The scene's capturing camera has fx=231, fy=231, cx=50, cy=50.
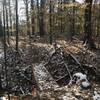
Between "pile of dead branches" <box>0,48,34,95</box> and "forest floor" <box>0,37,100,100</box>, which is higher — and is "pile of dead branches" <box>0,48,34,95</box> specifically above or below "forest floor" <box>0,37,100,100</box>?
below

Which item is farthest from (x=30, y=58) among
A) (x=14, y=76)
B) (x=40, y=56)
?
(x=14, y=76)

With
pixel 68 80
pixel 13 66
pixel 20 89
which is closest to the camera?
pixel 68 80

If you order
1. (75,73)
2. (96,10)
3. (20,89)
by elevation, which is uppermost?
(96,10)

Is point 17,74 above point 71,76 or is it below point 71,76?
below

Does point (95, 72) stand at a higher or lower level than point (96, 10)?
lower

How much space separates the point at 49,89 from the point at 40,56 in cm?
870

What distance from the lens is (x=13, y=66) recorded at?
21.8 meters

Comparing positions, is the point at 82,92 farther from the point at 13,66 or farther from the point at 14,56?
the point at 14,56

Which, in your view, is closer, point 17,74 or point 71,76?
point 71,76

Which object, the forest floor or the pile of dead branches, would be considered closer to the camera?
the forest floor

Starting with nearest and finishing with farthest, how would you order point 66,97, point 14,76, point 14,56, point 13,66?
point 66,97 → point 14,76 → point 13,66 → point 14,56

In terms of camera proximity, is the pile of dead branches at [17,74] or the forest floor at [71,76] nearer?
the forest floor at [71,76]

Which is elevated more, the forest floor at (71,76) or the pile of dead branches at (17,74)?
the forest floor at (71,76)

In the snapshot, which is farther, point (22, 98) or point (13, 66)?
point (13, 66)
